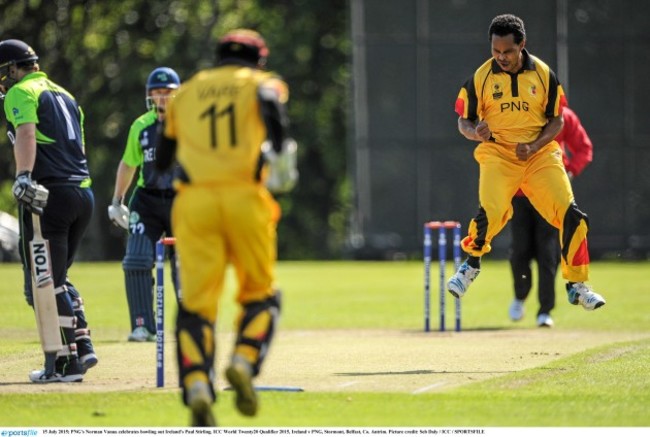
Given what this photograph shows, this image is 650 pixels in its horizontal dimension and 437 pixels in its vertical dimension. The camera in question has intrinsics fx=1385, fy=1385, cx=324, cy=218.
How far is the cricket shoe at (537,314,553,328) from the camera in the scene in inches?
597

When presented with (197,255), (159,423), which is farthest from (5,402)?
(197,255)

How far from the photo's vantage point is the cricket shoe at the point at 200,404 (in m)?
7.17

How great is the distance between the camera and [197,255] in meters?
7.43

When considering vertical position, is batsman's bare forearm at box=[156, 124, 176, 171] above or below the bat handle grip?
above

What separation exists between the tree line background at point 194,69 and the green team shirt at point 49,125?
2675 centimetres

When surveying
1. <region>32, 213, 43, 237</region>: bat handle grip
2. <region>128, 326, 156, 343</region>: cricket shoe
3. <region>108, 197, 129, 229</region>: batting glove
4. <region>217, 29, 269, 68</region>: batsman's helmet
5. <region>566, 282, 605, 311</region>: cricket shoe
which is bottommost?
<region>128, 326, 156, 343</region>: cricket shoe

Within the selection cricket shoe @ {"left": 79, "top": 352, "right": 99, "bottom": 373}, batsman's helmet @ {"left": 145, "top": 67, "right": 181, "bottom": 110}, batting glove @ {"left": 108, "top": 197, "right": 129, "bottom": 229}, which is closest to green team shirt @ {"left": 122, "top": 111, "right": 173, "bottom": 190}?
batsman's helmet @ {"left": 145, "top": 67, "right": 181, "bottom": 110}

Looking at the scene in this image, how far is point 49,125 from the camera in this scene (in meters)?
9.92

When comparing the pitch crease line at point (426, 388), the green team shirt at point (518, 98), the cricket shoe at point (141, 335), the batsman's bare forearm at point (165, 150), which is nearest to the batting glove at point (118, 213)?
the cricket shoe at point (141, 335)

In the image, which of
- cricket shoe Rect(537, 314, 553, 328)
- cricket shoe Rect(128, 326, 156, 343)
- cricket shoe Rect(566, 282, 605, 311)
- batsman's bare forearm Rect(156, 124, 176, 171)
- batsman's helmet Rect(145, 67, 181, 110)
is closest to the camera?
batsman's bare forearm Rect(156, 124, 176, 171)

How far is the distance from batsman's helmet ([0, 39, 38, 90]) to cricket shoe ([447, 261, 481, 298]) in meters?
4.11

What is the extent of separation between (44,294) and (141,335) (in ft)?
11.2

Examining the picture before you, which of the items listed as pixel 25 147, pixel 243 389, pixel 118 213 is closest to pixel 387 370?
pixel 25 147

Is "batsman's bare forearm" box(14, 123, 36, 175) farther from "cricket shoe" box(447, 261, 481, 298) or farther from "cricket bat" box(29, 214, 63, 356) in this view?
"cricket shoe" box(447, 261, 481, 298)
